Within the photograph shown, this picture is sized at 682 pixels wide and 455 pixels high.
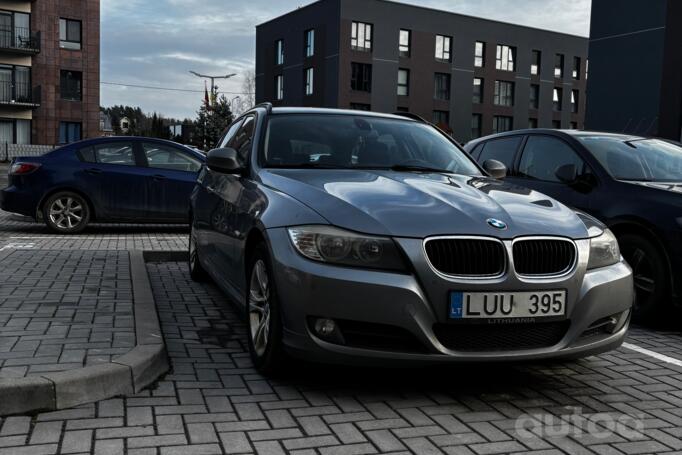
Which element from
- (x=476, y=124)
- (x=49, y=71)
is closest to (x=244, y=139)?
(x=49, y=71)

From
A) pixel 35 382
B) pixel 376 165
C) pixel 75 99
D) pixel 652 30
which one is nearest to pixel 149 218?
pixel 376 165

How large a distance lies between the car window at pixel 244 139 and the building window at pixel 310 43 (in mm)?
48231

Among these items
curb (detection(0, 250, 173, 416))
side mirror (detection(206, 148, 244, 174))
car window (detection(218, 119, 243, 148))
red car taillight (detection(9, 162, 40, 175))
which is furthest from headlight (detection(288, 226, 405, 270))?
red car taillight (detection(9, 162, 40, 175))

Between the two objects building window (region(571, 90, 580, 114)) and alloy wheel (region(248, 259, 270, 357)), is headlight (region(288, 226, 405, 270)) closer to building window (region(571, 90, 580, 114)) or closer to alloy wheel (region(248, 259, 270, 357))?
alloy wheel (region(248, 259, 270, 357))

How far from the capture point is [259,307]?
4.22 meters

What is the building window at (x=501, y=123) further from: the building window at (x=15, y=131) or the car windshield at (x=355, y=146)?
the car windshield at (x=355, y=146)

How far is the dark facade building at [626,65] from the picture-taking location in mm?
24797

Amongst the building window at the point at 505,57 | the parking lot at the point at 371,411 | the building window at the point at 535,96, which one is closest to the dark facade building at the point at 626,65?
the parking lot at the point at 371,411

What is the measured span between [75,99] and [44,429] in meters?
44.2

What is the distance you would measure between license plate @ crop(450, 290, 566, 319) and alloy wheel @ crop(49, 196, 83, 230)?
9074 mm

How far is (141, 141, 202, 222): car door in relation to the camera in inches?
456

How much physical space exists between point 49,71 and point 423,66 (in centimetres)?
2587

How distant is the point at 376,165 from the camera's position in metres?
4.98

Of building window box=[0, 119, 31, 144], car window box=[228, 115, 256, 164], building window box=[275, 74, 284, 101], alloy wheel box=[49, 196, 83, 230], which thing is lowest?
alloy wheel box=[49, 196, 83, 230]
